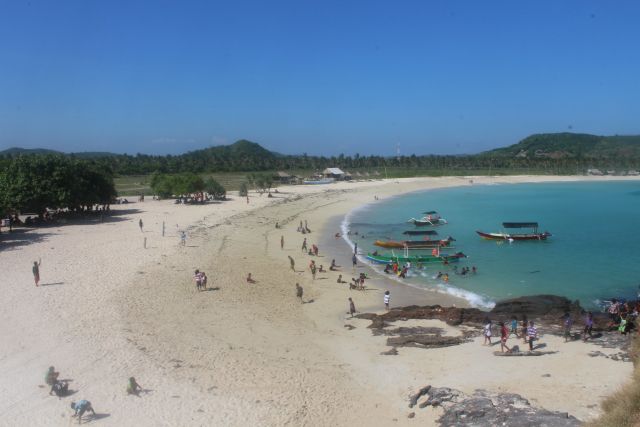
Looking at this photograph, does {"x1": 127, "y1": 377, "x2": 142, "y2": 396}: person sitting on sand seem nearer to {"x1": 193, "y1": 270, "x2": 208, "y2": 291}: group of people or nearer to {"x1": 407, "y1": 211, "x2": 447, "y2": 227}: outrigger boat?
{"x1": 193, "y1": 270, "x2": 208, "y2": 291}: group of people

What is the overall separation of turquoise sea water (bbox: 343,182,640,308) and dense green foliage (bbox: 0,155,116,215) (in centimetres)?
2249

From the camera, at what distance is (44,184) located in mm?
37156

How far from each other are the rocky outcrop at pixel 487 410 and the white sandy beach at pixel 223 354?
0.48m

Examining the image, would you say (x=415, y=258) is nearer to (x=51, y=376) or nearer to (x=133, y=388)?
(x=133, y=388)

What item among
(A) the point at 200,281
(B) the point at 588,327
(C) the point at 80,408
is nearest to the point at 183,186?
(A) the point at 200,281

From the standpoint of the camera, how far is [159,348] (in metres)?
15.4

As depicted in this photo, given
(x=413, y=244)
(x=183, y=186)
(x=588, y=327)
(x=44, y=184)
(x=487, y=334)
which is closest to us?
(x=487, y=334)

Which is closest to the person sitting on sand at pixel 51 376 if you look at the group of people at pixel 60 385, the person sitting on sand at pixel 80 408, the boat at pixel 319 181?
the group of people at pixel 60 385

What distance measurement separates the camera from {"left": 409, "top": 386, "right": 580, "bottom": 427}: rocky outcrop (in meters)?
10.5

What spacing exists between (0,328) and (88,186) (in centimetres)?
2698

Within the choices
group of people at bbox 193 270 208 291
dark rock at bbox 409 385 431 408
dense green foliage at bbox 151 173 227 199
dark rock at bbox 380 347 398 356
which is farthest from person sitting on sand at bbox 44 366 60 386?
dense green foliage at bbox 151 173 227 199

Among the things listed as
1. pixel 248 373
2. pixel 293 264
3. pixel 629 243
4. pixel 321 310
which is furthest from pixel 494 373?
pixel 629 243

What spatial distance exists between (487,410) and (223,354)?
26.2 feet

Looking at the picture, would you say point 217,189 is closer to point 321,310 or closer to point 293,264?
point 293,264
